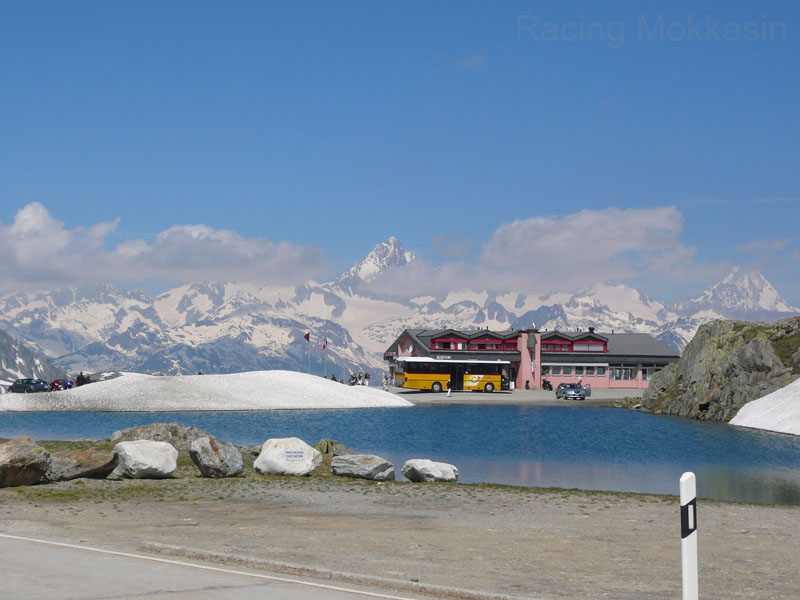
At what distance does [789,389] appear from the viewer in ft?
241

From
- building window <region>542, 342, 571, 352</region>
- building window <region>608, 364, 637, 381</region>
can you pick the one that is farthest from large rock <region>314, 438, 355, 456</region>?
building window <region>608, 364, 637, 381</region>

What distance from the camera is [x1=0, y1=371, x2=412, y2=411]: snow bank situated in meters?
91.6

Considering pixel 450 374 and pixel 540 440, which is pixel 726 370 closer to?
pixel 540 440

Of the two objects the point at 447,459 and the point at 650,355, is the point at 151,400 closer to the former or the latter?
the point at 447,459

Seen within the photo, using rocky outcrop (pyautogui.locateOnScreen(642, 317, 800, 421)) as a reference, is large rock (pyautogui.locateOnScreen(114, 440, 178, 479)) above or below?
below

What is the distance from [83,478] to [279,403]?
2648 inches

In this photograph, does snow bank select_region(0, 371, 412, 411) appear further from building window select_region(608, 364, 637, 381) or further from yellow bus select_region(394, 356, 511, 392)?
building window select_region(608, 364, 637, 381)

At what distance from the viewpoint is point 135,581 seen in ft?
43.1

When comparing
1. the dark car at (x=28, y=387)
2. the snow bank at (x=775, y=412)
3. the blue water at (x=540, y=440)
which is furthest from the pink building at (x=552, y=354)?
the snow bank at (x=775, y=412)

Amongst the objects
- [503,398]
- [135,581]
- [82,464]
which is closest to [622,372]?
[503,398]

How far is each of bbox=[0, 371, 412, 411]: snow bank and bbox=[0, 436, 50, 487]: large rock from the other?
6434 centimetres

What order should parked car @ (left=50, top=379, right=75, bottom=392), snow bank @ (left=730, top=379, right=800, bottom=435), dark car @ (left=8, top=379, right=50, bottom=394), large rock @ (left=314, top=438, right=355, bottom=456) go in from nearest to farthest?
large rock @ (left=314, top=438, right=355, bottom=456) < snow bank @ (left=730, top=379, right=800, bottom=435) < dark car @ (left=8, top=379, right=50, bottom=394) < parked car @ (left=50, top=379, right=75, bottom=392)

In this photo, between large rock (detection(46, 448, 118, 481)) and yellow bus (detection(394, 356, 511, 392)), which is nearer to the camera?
large rock (detection(46, 448, 118, 481))

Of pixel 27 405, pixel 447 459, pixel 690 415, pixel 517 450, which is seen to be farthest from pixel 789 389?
pixel 27 405
